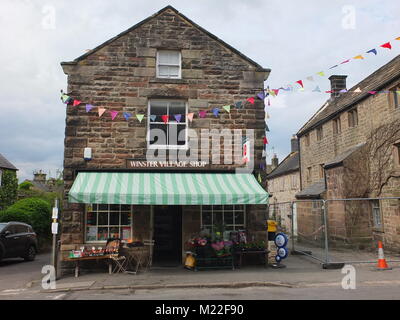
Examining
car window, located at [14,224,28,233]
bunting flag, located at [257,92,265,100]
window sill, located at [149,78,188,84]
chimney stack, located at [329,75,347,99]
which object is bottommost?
car window, located at [14,224,28,233]

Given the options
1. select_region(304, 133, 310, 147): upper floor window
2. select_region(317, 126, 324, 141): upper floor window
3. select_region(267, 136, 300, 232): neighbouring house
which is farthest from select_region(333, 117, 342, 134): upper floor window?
select_region(267, 136, 300, 232): neighbouring house

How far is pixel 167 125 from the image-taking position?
12.2 m

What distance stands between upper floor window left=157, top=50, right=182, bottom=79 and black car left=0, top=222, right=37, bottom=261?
8938mm

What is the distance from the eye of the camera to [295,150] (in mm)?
37094

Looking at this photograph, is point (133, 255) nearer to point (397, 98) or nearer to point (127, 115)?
point (127, 115)

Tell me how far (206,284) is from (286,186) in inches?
983

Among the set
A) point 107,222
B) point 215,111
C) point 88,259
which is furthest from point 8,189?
point 215,111

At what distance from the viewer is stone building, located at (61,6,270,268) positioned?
11445 millimetres

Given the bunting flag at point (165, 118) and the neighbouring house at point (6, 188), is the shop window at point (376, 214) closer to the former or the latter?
the bunting flag at point (165, 118)

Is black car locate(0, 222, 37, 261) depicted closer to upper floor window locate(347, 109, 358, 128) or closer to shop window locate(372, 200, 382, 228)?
shop window locate(372, 200, 382, 228)

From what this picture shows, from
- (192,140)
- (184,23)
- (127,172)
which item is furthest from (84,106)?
(184,23)

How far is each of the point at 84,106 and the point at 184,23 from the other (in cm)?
452

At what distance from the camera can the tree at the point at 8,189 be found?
26.2 m

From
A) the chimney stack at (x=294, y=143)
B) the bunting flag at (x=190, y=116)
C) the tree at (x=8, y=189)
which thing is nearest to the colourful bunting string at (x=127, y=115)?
the bunting flag at (x=190, y=116)
